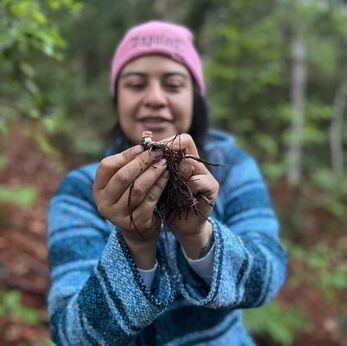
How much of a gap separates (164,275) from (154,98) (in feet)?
2.46

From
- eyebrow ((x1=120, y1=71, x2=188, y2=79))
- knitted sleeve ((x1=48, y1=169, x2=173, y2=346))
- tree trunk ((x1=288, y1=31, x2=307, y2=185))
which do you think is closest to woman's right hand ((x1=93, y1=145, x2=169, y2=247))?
knitted sleeve ((x1=48, y1=169, x2=173, y2=346))

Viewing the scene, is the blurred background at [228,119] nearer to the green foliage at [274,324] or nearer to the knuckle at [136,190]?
the green foliage at [274,324]

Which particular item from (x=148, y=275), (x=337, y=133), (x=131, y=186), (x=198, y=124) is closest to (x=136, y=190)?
(x=131, y=186)

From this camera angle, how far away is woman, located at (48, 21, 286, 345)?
1114mm

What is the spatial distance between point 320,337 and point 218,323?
3.57m

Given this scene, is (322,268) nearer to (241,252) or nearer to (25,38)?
(241,252)

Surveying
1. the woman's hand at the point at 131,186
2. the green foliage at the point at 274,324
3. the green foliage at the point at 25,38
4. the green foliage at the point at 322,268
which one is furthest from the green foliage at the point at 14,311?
the green foliage at the point at 322,268

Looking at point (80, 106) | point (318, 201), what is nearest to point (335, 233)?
point (318, 201)

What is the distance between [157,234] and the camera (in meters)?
1.20

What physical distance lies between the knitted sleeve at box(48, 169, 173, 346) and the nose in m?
0.54

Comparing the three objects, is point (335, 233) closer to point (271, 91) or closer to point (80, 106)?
point (271, 91)

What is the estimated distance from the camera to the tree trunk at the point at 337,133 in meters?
10.6

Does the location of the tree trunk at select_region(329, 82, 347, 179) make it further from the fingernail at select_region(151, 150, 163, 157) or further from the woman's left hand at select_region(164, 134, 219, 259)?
the fingernail at select_region(151, 150, 163, 157)

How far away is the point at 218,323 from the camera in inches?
Result: 63.1
